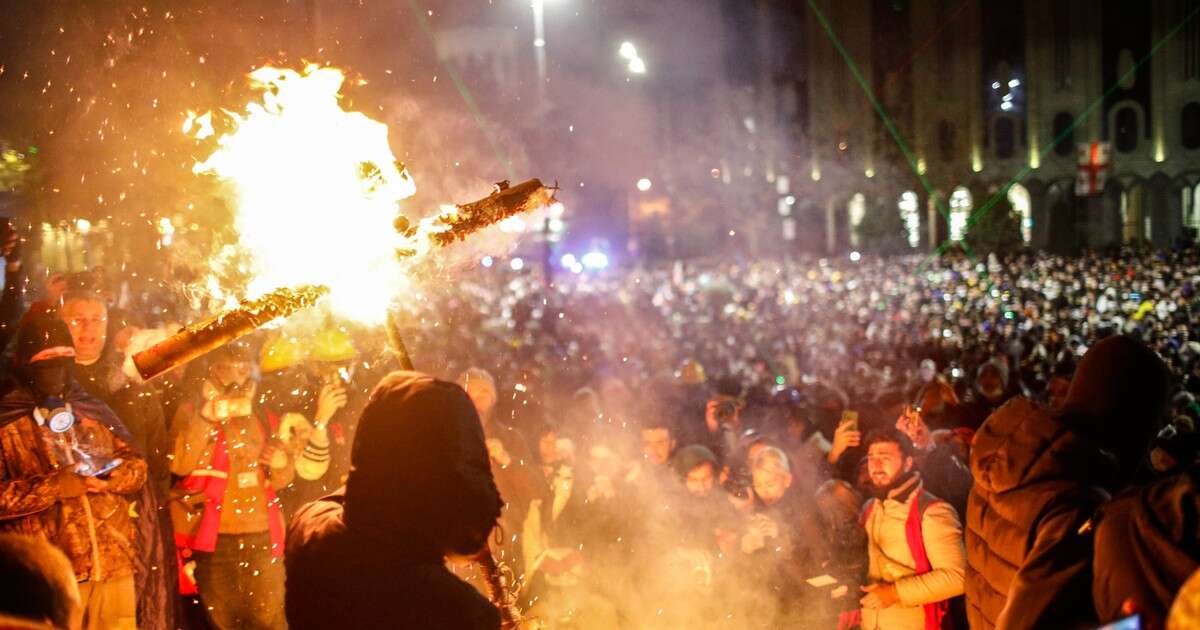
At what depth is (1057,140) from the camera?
51.8 meters

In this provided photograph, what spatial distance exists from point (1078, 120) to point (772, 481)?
5462 centimetres

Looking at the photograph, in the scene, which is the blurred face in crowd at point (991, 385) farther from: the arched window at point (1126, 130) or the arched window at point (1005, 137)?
the arched window at point (1005, 137)

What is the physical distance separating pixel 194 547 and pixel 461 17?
24.6ft

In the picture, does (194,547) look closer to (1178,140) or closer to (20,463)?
(20,463)

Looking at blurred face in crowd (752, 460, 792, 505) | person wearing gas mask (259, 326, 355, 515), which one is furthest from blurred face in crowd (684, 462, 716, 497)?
person wearing gas mask (259, 326, 355, 515)

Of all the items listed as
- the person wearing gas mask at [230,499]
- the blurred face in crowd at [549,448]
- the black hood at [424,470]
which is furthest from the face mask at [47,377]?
the blurred face in crowd at [549,448]

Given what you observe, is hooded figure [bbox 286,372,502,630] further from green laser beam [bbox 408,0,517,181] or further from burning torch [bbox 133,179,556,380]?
green laser beam [bbox 408,0,517,181]

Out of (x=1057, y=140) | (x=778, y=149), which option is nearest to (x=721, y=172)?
(x=778, y=149)

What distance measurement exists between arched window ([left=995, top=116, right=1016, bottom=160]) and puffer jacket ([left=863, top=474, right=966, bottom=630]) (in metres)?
54.5

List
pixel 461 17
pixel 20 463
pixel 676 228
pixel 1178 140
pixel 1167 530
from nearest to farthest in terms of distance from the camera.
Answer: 1. pixel 1167 530
2. pixel 20 463
3. pixel 461 17
4. pixel 1178 140
5. pixel 676 228

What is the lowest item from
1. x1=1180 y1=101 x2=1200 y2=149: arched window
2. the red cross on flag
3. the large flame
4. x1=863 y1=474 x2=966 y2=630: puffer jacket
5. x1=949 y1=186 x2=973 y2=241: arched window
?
x1=863 y1=474 x2=966 y2=630: puffer jacket

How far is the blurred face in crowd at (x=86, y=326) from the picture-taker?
4797mm

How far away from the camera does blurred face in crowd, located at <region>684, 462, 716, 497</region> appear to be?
548 cm

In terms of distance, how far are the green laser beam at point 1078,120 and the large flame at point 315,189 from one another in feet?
163
